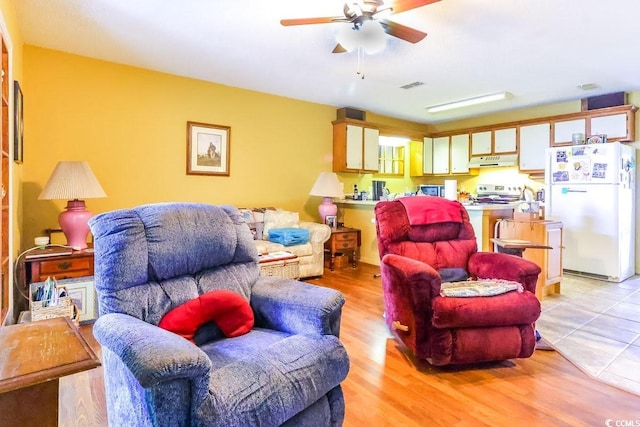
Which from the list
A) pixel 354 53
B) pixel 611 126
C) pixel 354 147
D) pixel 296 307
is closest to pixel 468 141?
pixel 611 126

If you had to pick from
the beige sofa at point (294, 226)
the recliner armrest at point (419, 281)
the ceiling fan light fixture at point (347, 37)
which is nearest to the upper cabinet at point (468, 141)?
the beige sofa at point (294, 226)

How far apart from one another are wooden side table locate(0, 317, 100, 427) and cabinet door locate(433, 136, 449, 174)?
6348mm

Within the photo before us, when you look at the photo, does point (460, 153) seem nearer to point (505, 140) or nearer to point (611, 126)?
point (505, 140)

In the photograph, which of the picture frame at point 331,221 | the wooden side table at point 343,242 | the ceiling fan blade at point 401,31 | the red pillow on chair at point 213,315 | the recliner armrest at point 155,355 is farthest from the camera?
the picture frame at point 331,221

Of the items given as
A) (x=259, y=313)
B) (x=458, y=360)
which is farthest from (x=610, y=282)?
(x=259, y=313)

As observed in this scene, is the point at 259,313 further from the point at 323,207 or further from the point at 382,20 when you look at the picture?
the point at 323,207

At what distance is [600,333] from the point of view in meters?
2.72

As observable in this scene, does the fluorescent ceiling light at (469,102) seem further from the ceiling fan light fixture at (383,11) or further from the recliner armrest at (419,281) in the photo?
the recliner armrest at (419,281)

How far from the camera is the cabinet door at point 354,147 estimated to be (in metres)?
5.44

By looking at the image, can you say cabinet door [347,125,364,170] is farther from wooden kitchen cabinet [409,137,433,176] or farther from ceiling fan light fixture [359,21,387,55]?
ceiling fan light fixture [359,21,387,55]

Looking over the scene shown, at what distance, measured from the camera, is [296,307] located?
5.12 feet

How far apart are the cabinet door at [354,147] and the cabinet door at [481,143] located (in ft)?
6.67

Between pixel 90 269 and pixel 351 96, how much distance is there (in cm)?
375

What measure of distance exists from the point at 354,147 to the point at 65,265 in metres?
3.95
